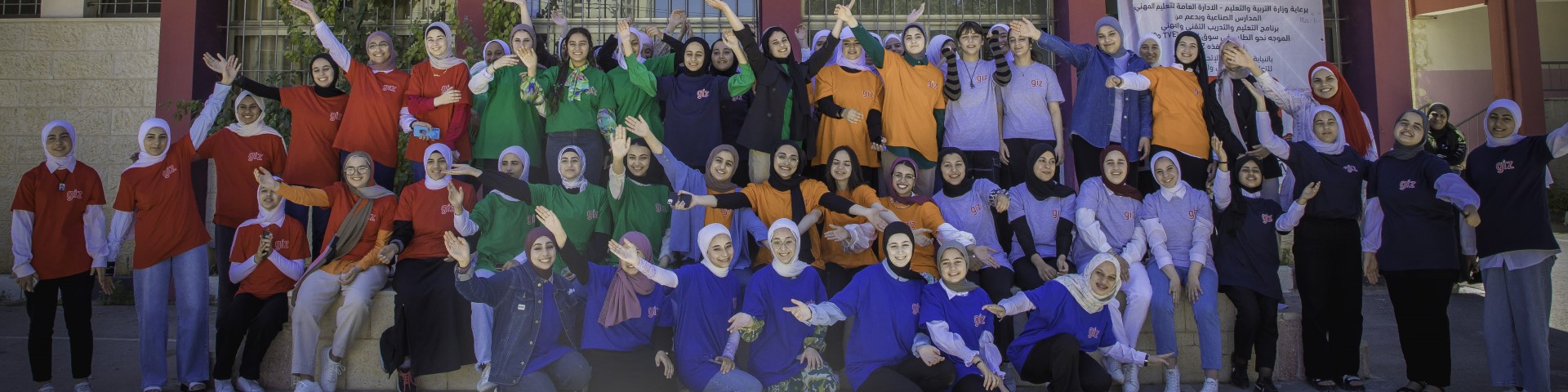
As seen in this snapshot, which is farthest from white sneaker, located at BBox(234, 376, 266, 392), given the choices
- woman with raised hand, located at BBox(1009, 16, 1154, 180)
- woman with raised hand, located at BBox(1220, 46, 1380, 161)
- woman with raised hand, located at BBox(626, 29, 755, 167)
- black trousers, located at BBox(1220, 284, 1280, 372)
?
woman with raised hand, located at BBox(1220, 46, 1380, 161)

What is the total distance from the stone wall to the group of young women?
13.3 feet

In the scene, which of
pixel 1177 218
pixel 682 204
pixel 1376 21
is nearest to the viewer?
pixel 682 204

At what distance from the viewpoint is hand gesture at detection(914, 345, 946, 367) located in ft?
16.4

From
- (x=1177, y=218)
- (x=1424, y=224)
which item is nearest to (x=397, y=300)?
(x=1177, y=218)

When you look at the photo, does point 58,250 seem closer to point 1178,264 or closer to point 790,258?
point 790,258

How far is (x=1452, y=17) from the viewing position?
1010cm

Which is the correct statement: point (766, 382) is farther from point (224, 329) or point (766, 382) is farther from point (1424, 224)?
point (1424, 224)

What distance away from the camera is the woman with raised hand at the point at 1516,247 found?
5621 millimetres

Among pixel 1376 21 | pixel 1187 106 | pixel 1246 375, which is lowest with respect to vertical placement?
pixel 1246 375

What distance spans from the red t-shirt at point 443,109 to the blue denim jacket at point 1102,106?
12.2ft

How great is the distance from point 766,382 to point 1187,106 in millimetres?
3297

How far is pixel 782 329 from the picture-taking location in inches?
206

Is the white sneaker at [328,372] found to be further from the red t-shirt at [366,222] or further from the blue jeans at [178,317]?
the blue jeans at [178,317]

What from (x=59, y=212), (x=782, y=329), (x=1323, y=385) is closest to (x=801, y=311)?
(x=782, y=329)
